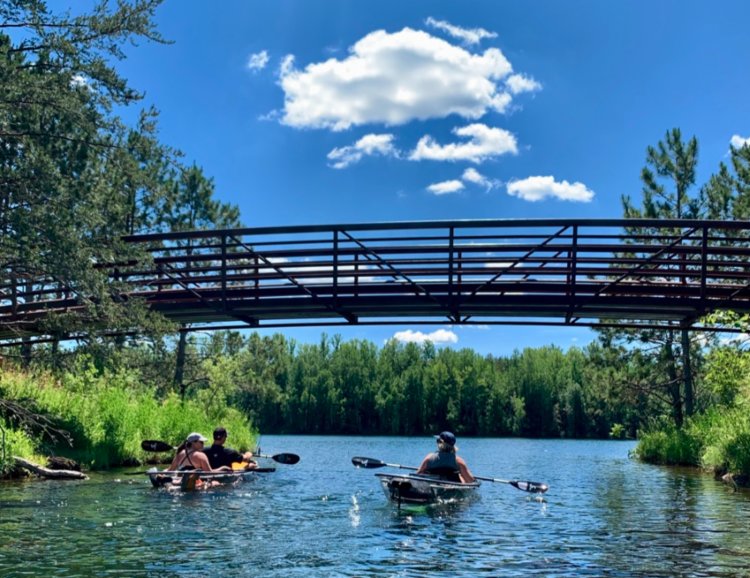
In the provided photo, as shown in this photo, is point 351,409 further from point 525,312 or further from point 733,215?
point 525,312

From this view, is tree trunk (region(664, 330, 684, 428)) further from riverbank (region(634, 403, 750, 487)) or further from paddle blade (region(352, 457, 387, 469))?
paddle blade (region(352, 457, 387, 469))

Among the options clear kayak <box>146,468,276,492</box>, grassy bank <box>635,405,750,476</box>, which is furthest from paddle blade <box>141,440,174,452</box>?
grassy bank <box>635,405,750,476</box>

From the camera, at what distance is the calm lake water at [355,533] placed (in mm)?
9273

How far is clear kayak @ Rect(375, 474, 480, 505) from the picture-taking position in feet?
48.4

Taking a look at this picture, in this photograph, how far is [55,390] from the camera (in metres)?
22.3

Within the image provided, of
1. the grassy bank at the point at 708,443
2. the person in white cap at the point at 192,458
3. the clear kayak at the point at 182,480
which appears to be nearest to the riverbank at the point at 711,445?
the grassy bank at the point at 708,443

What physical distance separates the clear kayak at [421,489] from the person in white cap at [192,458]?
4618 millimetres

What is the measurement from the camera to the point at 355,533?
11977mm

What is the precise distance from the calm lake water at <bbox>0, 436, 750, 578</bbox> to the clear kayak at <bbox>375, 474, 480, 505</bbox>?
307mm

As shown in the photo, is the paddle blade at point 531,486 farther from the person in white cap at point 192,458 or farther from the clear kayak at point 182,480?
the person in white cap at point 192,458

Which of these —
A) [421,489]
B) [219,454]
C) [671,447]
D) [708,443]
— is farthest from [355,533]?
[671,447]

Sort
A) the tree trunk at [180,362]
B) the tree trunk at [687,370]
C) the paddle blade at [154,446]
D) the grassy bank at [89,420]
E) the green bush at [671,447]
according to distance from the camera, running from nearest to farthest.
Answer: the paddle blade at [154,446] < the grassy bank at [89,420] < the green bush at [671,447] < the tree trunk at [687,370] < the tree trunk at [180,362]

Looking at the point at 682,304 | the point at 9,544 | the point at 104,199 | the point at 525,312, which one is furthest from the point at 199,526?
the point at 682,304

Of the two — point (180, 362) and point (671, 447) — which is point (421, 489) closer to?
point (671, 447)
